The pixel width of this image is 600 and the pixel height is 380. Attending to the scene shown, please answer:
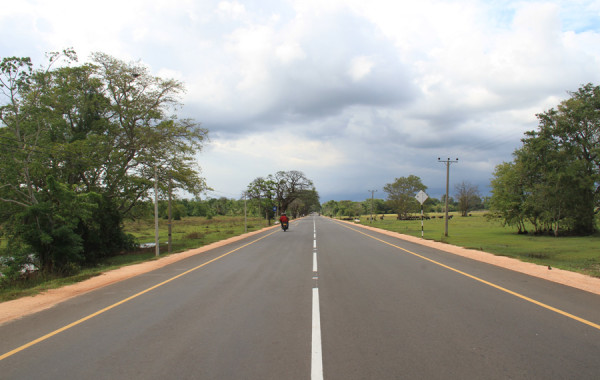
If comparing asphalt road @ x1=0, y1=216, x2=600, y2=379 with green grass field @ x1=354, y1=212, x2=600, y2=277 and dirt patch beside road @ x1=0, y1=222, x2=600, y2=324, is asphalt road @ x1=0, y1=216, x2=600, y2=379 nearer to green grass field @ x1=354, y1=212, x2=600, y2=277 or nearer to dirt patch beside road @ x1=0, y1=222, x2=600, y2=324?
dirt patch beside road @ x1=0, y1=222, x2=600, y2=324

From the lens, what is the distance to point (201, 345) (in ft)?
15.6

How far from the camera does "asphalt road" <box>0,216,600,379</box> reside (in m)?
3.96

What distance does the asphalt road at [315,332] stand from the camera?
13.0 feet

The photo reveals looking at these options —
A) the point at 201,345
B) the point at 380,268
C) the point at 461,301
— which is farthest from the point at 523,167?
the point at 201,345

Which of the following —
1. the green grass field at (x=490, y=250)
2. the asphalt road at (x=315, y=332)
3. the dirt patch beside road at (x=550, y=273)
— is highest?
the asphalt road at (x=315, y=332)

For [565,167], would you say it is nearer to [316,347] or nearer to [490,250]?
[490,250]

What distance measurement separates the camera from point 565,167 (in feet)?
105

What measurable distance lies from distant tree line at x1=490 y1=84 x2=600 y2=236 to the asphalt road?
2873 centimetres

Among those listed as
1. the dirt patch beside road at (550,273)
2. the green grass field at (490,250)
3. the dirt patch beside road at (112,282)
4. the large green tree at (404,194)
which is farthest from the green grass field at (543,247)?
the large green tree at (404,194)

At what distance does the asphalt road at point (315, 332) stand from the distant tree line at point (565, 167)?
28726mm

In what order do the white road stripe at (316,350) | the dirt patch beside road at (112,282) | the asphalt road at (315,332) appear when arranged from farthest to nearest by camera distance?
1. the dirt patch beside road at (112,282)
2. the asphalt road at (315,332)
3. the white road stripe at (316,350)

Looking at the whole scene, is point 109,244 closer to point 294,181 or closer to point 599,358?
point 599,358

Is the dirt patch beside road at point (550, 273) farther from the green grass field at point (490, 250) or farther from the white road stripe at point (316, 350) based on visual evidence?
the white road stripe at point (316, 350)

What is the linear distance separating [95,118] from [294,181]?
7570 cm
